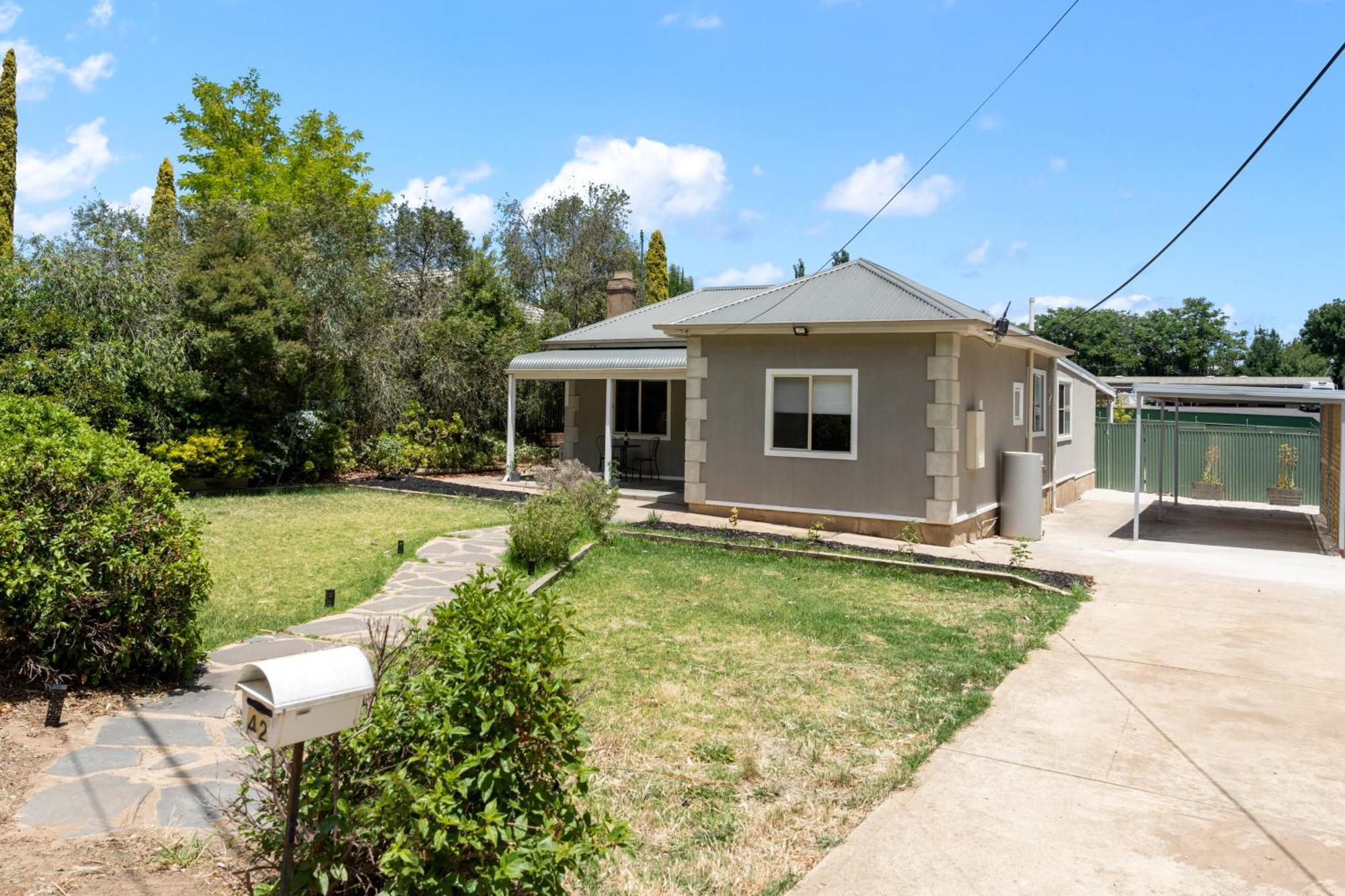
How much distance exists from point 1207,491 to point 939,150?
12.1 m

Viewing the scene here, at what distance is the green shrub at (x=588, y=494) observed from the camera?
10945 mm

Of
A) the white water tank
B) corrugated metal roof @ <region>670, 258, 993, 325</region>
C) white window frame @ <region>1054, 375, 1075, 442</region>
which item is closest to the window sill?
corrugated metal roof @ <region>670, 258, 993, 325</region>

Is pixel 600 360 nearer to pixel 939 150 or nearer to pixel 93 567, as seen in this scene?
pixel 939 150

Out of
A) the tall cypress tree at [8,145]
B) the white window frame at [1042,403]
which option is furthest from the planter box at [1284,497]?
the tall cypress tree at [8,145]

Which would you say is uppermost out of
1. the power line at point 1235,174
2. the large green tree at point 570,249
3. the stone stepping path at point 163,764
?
the large green tree at point 570,249

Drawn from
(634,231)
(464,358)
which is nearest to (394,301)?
(464,358)

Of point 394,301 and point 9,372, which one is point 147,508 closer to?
point 9,372

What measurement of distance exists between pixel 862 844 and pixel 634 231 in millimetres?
30274

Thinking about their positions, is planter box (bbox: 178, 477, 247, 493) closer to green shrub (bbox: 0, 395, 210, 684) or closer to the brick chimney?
the brick chimney

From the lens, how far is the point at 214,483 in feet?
50.1

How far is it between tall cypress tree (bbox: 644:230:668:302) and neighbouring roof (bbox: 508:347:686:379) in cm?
1785

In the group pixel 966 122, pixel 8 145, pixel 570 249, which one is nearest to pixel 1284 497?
pixel 966 122

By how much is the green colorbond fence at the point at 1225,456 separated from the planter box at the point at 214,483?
1841 centimetres

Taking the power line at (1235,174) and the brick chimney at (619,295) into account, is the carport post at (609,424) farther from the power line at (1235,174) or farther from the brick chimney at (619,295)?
the power line at (1235,174)
